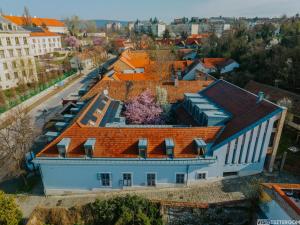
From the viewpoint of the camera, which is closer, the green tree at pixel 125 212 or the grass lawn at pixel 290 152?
the green tree at pixel 125 212

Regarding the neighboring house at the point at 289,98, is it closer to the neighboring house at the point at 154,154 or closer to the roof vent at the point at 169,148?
the neighboring house at the point at 154,154

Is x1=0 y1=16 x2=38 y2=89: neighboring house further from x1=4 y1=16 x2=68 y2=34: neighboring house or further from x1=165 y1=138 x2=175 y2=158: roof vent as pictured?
x1=4 y1=16 x2=68 y2=34: neighboring house

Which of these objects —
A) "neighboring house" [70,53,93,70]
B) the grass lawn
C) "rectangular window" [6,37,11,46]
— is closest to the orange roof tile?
the grass lawn

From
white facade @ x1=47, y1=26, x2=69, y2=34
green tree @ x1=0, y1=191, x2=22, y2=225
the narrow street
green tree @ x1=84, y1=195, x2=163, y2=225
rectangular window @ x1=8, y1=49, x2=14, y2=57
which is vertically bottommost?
the narrow street

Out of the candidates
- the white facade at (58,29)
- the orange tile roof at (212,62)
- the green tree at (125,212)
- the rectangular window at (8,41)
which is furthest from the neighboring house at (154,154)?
the white facade at (58,29)

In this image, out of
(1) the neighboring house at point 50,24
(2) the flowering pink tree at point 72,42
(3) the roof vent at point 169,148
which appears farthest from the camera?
(1) the neighboring house at point 50,24

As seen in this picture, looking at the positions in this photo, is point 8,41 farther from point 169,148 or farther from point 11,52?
point 169,148
